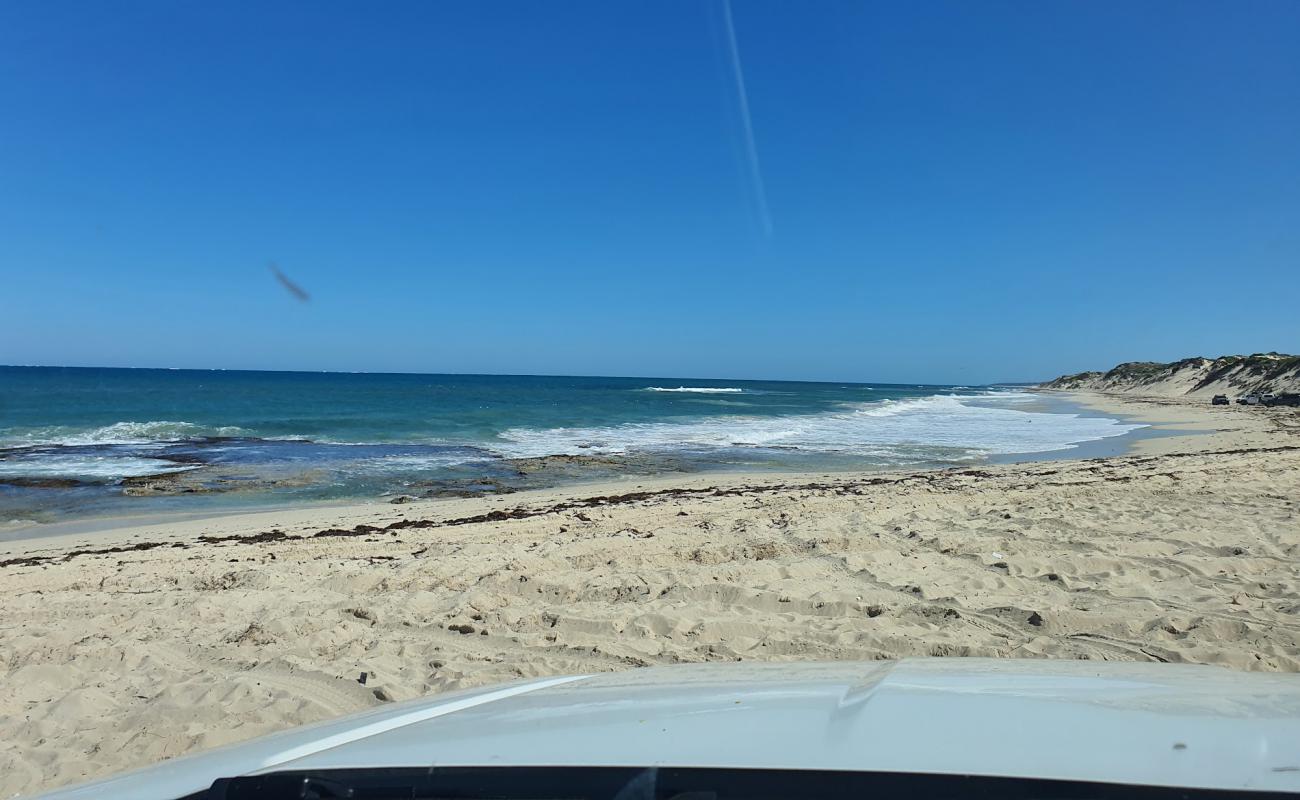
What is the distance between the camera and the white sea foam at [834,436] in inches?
890

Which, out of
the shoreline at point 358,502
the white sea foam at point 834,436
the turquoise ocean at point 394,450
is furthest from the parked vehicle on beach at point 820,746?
the white sea foam at point 834,436

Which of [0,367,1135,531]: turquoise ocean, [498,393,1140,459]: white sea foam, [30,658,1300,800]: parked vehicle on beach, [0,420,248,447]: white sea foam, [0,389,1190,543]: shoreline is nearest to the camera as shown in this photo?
[30,658,1300,800]: parked vehicle on beach

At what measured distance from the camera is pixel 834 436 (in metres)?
27.2

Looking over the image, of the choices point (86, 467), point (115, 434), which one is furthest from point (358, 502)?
point (115, 434)

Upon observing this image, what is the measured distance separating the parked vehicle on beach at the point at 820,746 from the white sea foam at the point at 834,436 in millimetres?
18793

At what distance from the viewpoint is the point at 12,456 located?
20.0 m

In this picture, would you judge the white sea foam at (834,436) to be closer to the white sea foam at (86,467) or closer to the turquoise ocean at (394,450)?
the turquoise ocean at (394,450)

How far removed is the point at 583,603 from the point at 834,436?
22689 mm

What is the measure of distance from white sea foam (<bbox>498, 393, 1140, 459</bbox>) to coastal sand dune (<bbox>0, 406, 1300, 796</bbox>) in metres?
12.1

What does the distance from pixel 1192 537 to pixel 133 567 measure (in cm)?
1112

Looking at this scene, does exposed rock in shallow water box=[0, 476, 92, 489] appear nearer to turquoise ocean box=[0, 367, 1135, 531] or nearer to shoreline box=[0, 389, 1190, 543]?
turquoise ocean box=[0, 367, 1135, 531]

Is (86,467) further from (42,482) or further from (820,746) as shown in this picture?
(820,746)

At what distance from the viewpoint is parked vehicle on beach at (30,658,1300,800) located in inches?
58.8

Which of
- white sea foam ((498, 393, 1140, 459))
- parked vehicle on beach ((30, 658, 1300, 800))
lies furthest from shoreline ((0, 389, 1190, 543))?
parked vehicle on beach ((30, 658, 1300, 800))
